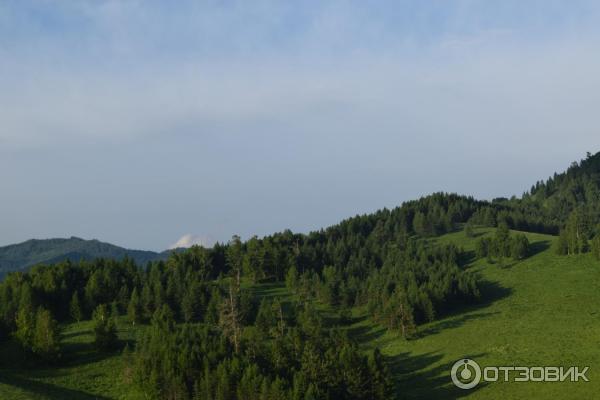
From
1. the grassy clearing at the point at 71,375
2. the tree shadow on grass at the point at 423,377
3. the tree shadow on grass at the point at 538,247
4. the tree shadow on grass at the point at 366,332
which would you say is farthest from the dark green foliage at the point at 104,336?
the tree shadow on grass at the point at 538,247

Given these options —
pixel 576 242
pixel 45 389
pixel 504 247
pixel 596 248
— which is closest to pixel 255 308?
pixel 45 389

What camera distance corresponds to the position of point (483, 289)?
144 meters

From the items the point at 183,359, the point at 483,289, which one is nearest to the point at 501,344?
the point at 483,289

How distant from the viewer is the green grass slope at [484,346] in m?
78.8

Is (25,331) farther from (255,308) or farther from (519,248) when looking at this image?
(519,248)

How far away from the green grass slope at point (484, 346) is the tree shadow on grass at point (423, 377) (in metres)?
0.15

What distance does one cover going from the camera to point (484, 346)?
102 meters

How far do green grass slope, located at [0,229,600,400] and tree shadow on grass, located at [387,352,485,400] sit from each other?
0.15m

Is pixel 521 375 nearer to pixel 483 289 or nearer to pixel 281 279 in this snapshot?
pixel 483 289

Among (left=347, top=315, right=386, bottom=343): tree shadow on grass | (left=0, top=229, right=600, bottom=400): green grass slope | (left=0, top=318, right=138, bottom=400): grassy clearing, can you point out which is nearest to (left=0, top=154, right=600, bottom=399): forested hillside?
(left=347, top=315, right=386, bottom=343): tree shadow on grass

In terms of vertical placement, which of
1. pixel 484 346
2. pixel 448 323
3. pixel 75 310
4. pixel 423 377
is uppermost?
pixel 75 310

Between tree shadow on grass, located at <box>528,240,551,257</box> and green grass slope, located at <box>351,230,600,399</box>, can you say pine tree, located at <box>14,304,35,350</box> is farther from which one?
tree shadow on grass, located at <box>528,240,551,257</box>

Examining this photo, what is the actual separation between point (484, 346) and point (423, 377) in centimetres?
1660

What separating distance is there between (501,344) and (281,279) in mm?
83158
